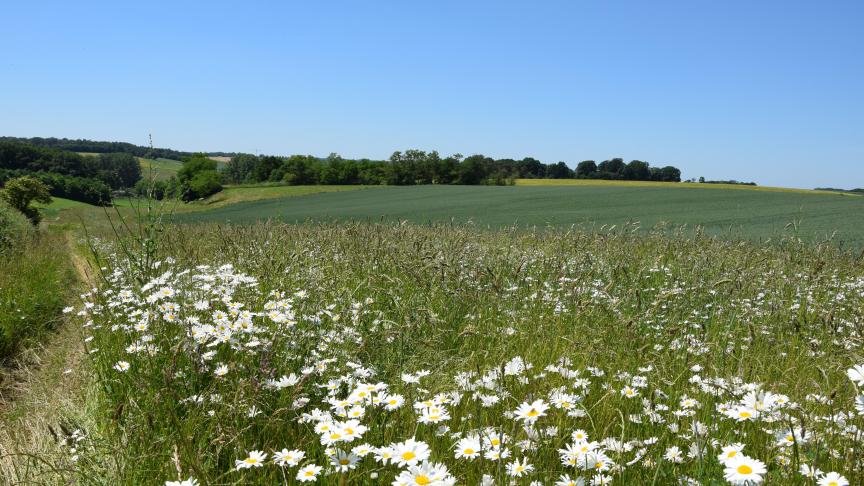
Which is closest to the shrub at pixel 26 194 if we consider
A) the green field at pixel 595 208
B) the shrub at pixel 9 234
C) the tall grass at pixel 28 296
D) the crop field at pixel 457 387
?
the green field at pixel 595 208

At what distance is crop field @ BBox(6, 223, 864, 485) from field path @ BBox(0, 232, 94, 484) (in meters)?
0.12

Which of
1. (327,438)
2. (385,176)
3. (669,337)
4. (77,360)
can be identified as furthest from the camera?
(385,176)

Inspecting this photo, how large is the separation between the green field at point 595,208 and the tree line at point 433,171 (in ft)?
71.4

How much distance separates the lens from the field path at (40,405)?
10.2 feet

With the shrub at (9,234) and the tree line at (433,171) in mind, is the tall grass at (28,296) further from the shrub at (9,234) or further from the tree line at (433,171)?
the tree line at (433,171)

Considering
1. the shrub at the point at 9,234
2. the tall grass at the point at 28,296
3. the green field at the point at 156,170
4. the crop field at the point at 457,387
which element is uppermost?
the green field at the point at 156,170

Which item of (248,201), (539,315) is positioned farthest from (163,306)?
(248,201)

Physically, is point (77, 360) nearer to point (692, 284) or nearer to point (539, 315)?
point (539, 315)

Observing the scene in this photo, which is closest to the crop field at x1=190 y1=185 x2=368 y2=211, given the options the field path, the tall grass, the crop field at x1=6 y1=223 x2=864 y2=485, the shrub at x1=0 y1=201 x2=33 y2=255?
the shrub at x1=0 y1=201 x2=33 y2=255

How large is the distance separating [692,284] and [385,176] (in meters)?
81.4

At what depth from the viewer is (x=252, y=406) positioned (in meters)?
2.84

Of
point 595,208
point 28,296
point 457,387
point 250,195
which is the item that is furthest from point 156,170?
point 250,195

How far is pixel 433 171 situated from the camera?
85.9 meters

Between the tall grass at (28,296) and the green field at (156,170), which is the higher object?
the green field at (156,170)
